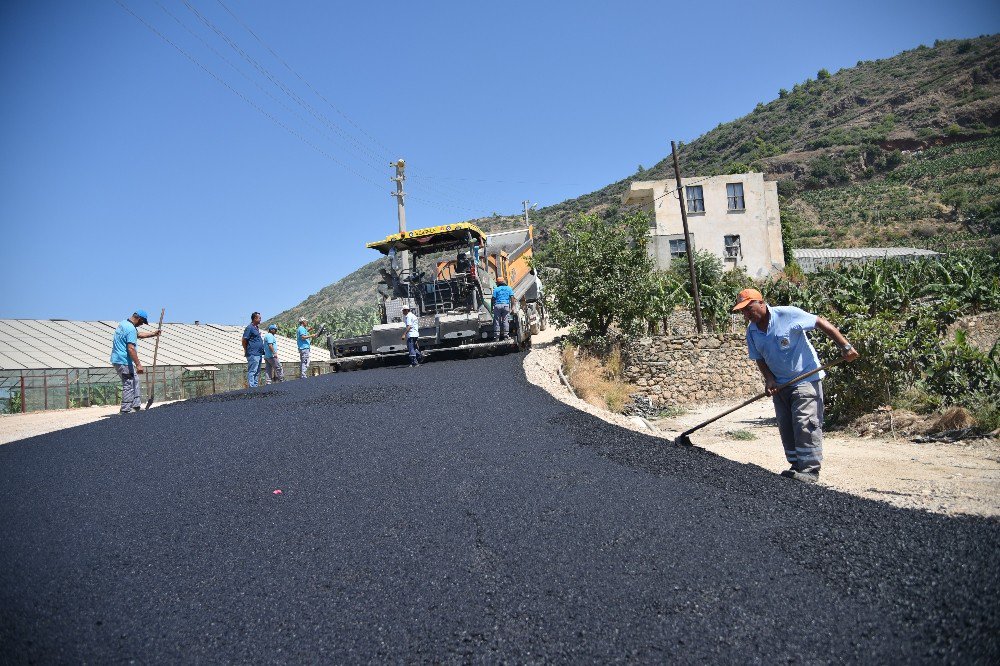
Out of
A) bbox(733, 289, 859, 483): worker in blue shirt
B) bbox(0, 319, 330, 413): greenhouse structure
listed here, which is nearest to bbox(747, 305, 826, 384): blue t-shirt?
bbox(733, 289, 859, 483): worker in blue shirt

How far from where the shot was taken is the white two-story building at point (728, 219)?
2473 cm

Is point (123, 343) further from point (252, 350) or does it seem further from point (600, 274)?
point (600, 274)

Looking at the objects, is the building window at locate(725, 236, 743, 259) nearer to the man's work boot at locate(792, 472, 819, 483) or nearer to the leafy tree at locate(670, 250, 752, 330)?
the leafy tree at locate(670, 250, 752, 330)

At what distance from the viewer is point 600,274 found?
1281cm

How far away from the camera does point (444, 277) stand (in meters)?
11.5

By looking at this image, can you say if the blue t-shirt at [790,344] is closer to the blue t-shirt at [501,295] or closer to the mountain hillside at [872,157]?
the blue t-shirt at [501,295]

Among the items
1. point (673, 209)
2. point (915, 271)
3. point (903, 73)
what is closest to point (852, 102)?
point (903, 73)

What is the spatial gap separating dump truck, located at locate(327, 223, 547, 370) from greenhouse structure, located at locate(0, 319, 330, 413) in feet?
11.9

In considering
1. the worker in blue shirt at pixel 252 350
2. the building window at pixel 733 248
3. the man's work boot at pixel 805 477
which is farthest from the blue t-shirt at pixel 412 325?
the building window at pixel 733 248

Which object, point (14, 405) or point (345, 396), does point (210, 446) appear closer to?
point (345, 396)

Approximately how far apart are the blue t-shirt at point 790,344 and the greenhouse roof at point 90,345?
636 inches

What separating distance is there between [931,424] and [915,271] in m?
12.8

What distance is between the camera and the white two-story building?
81.1 ft

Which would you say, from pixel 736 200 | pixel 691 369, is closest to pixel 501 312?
pixel 691 369
